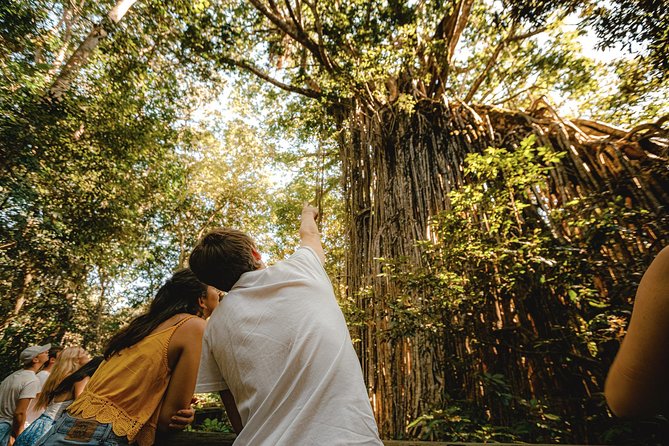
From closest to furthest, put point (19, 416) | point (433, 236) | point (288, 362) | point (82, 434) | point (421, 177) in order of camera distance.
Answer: point (288, 362)
point (82, 434)
point (19, 416)
point (433, 236)
point (421, 177)

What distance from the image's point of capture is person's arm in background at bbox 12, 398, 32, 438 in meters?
2.87

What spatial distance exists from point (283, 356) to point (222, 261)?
1.51 ft

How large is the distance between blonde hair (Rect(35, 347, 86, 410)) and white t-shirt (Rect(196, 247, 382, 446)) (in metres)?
2.64

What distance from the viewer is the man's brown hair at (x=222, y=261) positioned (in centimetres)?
114

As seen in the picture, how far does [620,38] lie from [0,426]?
6064mm

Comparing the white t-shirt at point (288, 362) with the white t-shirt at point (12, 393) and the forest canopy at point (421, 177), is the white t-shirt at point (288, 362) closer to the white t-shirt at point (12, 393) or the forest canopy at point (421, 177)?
the forest canopy at point (421, 177)

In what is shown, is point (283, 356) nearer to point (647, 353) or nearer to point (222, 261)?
point (222, 261)

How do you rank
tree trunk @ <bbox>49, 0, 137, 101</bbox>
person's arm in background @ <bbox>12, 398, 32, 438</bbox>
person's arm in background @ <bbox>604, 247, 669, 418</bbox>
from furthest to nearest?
1. tree trunk @ <bbox>49, 0, 137, 101</bbox>
2. person's arm in background @ <bbox>12, 398, 32, 438</bbox>
3. person's arm in background @ <bbox>604, 247, 669, 418</bbox>

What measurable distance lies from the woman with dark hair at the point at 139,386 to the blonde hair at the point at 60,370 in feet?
6.69

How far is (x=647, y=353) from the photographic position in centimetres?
52

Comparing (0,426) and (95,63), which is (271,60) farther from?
(0,426)

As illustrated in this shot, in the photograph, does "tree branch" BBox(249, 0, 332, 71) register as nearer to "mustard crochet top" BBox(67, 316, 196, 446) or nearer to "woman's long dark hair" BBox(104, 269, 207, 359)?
"woman's long dark hair" BBox(104, 269, 207, 359)

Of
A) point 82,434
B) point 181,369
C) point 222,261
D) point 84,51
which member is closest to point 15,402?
point 82,434

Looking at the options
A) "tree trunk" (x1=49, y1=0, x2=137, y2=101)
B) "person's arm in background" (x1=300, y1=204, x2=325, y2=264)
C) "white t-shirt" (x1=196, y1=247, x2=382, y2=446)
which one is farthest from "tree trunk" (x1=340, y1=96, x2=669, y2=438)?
"tree trunk" (x1=49, y1=0, x2=137, y2=101)
